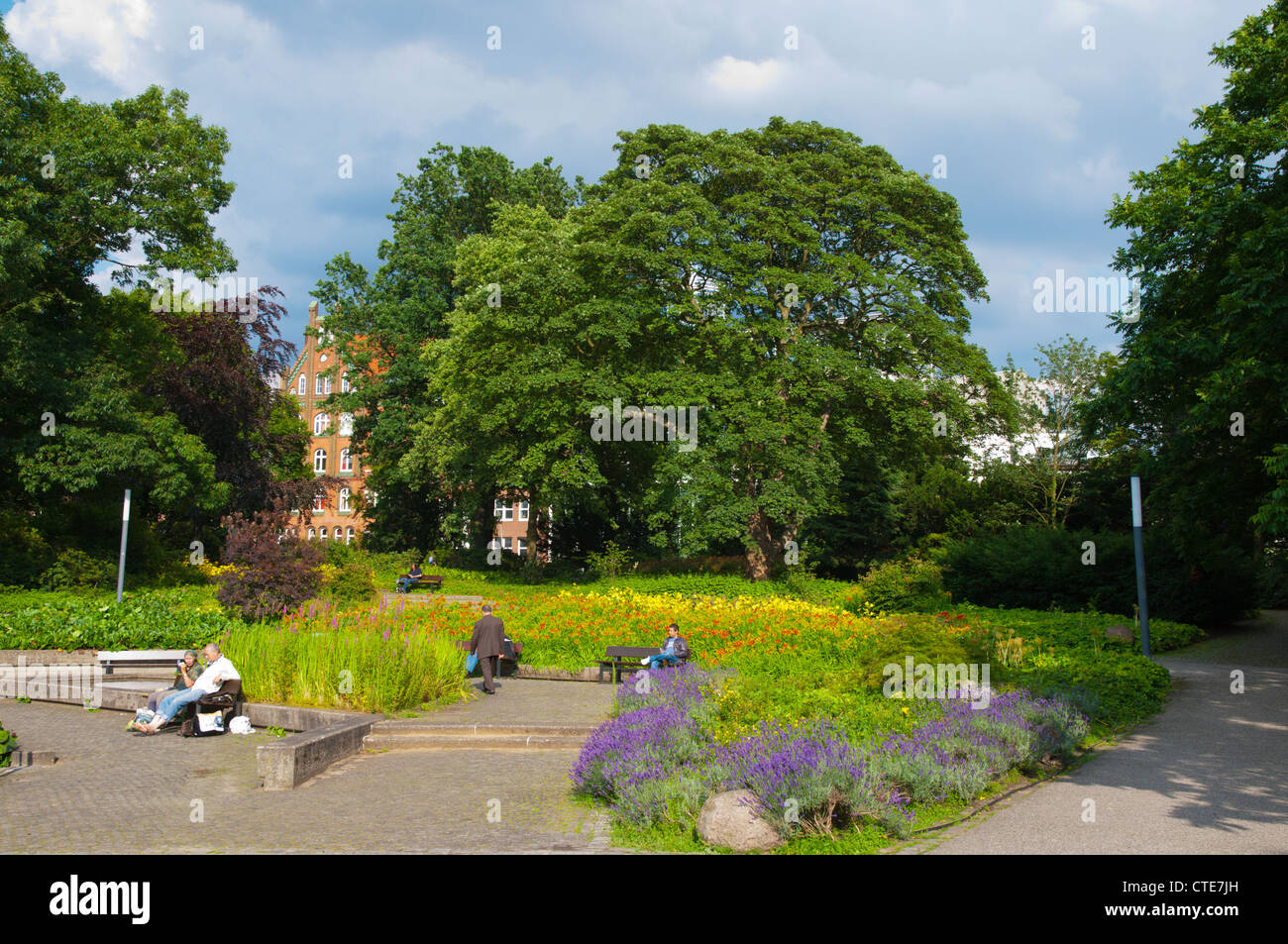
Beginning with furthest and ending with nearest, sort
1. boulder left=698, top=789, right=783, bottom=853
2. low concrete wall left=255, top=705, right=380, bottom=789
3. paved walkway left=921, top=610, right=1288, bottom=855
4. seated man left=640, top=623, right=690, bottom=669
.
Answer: seated man left=640, top=623, right=690, bottom=669
low concrete wall left=255, top=705, right=380, bottom=789
boulder left=698, top=789, right=783, bottom=853
paved walkway left=921, top=610, right=1288, bottom=855

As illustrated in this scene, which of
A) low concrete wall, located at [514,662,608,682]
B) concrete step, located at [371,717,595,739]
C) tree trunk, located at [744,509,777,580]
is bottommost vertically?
low concrete wall, located at [514,662,608,682]

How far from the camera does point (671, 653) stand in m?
13.8

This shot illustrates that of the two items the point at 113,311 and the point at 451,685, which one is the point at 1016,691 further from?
the point at 113,311

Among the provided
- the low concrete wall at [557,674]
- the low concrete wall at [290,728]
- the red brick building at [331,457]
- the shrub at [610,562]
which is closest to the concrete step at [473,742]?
the low concrete wall at [290,728]

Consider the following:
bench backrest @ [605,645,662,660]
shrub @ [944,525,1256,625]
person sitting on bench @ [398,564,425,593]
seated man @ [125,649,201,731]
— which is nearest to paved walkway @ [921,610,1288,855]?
bench backrest @ [605,645,662,660]

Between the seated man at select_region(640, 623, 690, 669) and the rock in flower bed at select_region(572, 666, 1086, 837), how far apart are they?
451cm

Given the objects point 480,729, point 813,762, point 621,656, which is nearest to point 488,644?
point 621,656

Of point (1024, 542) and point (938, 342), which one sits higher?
point (938, 342)

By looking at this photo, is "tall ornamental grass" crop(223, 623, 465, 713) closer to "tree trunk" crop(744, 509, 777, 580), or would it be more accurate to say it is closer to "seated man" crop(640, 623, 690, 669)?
"seated man" crop(640, 623, 690, 669)

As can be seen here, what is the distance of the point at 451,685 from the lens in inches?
480

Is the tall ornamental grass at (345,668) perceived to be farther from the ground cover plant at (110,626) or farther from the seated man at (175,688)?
the ground cover plant at (110,626)

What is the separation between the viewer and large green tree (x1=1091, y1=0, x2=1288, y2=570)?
1434 centimetres

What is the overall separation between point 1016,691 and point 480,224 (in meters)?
37.9
